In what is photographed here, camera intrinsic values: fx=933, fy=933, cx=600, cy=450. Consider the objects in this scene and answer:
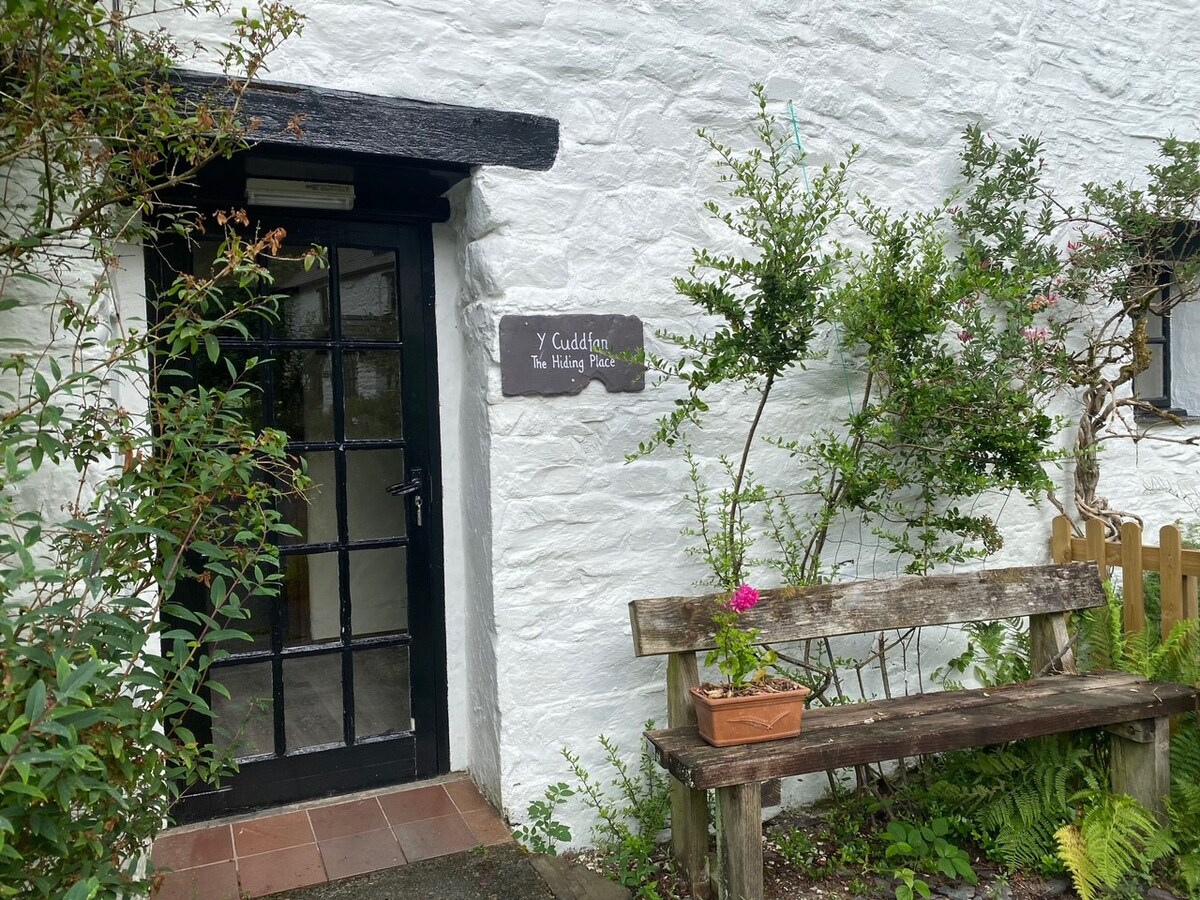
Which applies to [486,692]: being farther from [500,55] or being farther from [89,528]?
[500,55]

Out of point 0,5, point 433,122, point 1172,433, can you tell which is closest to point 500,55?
point 433,122

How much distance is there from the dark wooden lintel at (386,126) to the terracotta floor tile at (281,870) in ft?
7.69

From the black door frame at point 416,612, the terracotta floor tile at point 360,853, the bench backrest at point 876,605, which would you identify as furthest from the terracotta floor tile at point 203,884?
the bench backrest at point 876,605

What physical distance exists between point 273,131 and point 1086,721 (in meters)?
3.37

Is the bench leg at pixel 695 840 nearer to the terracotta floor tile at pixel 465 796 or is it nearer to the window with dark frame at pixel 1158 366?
the terracotta floor tile at pixel 465 796

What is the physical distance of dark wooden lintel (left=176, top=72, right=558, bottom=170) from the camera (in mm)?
2928

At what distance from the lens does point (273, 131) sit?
2943mm

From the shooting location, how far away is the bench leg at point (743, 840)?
284 cm

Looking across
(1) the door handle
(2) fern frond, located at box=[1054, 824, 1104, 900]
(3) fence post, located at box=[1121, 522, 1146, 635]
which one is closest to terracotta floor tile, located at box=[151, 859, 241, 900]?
(1) the door handle

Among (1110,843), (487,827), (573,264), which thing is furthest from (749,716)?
(573,264)

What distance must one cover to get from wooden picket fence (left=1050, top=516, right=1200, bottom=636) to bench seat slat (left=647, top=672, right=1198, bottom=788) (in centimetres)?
36

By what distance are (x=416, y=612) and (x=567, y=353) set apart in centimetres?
120

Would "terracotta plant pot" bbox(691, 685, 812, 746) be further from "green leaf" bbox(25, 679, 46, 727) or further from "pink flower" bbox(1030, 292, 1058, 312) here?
"pink flower" bbox(1030, 292, 1058, 312)

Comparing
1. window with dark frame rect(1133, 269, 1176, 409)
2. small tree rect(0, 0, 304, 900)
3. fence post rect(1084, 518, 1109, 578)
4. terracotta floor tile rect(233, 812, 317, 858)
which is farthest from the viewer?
window with dark frame rect(1133, 269, 1176, 409)
